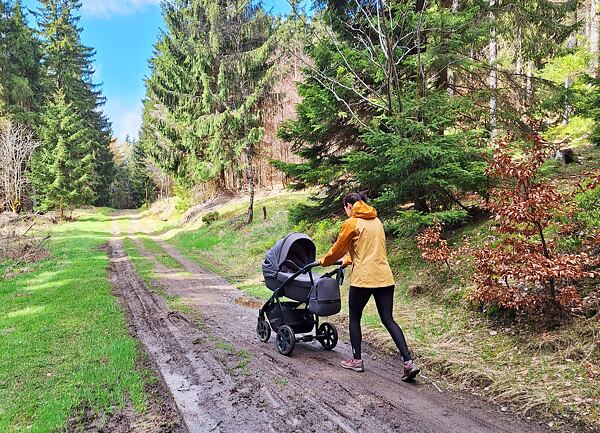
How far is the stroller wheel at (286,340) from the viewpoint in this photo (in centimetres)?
527

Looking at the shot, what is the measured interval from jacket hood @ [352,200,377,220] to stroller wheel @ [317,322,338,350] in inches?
69.5

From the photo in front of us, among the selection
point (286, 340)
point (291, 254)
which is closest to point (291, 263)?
point (291, 254)

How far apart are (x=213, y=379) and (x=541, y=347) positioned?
3.75 meters

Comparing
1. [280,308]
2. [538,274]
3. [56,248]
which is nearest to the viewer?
[538,274]

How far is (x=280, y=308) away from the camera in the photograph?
571 centimetres

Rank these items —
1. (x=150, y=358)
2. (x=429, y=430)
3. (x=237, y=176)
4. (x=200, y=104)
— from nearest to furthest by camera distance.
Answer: (x=429, y=430), (x=150, y=358), (x=200, y=104), (x=237, y=176)

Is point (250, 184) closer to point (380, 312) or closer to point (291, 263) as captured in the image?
point (291, 263)

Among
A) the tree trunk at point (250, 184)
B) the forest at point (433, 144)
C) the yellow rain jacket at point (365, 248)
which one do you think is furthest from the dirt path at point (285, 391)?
the tree trunk at point (250, 184)

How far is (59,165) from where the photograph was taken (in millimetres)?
32062

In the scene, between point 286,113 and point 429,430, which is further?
point 286,113

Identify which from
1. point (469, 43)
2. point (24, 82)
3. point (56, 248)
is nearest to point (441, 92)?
point (469, 43)

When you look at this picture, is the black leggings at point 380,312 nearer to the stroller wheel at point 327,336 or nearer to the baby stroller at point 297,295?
the baby stroller at point 297,295

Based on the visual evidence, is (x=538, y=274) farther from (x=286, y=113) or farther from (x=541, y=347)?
(x=286, y=113)

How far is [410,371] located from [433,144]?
3.86 meters
